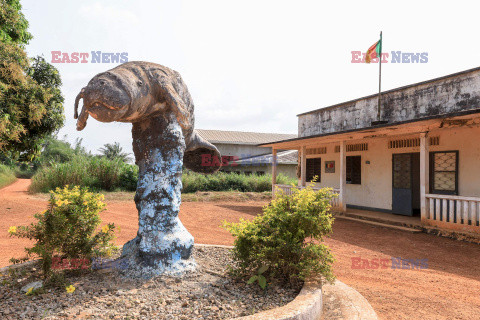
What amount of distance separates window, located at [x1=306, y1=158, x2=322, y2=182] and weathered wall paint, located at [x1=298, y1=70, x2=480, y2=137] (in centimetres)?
139

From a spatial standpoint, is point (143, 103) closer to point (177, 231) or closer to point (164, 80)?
point (164, 80)

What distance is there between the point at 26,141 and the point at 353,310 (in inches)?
355

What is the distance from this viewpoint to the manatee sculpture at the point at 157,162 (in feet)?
9.80

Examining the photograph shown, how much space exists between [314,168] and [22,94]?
11.5 metres

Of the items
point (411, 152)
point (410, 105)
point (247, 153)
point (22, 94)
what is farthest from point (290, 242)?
point (247, 153)

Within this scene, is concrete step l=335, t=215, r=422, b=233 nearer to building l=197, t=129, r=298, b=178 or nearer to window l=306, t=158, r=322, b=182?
window l=306, t=158, r=322, b=182

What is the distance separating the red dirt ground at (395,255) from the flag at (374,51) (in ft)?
21.7

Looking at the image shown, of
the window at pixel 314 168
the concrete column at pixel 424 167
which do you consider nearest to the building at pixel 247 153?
the window at pixel 314 168

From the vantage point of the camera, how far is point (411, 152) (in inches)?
409

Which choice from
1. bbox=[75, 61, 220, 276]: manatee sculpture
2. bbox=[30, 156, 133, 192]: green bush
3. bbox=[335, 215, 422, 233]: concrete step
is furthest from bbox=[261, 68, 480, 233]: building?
bbox=[30, 156, 133, 192]: green bush

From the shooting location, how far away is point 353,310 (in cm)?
284

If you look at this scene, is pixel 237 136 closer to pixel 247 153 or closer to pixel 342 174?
pixel 247 153

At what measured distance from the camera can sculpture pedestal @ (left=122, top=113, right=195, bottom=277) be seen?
3010mm

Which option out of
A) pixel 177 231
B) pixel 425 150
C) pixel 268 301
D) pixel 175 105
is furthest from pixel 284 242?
pixel 425 150
